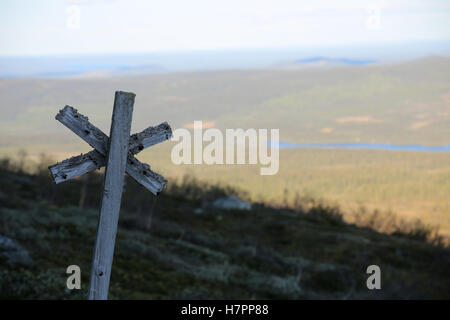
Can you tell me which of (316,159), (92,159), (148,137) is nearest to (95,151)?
(92,159)

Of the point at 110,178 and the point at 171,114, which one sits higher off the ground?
the point at 171,114

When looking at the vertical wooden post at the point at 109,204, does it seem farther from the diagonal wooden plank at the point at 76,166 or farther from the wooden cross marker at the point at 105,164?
the diagonal wooden plank at the point at 76,166

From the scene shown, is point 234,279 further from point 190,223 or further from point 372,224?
point 372,224

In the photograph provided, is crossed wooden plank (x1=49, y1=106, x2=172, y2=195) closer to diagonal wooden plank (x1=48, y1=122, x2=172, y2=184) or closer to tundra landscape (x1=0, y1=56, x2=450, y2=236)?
diagonal wooden plank (x1=48, y1=122, x2=172, y2=184)

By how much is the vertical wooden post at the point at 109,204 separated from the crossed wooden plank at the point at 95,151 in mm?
138

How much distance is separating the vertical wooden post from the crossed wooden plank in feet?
0.45

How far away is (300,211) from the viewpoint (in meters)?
56.3

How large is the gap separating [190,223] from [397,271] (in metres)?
13.5

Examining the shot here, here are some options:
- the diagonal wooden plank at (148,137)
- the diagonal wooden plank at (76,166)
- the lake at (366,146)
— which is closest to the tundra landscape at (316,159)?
the lake at (366,146)

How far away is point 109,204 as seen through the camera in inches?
200

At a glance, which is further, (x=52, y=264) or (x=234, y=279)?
(x=234, y=279)

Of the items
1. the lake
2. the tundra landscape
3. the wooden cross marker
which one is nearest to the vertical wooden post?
the wooden cross marker

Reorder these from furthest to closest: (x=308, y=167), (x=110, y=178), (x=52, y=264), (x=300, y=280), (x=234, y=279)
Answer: (x=308, y=167) → (x=300, y=280) → (x=234, y=279) → (x=52, y=264) → (x=110, y=178)
